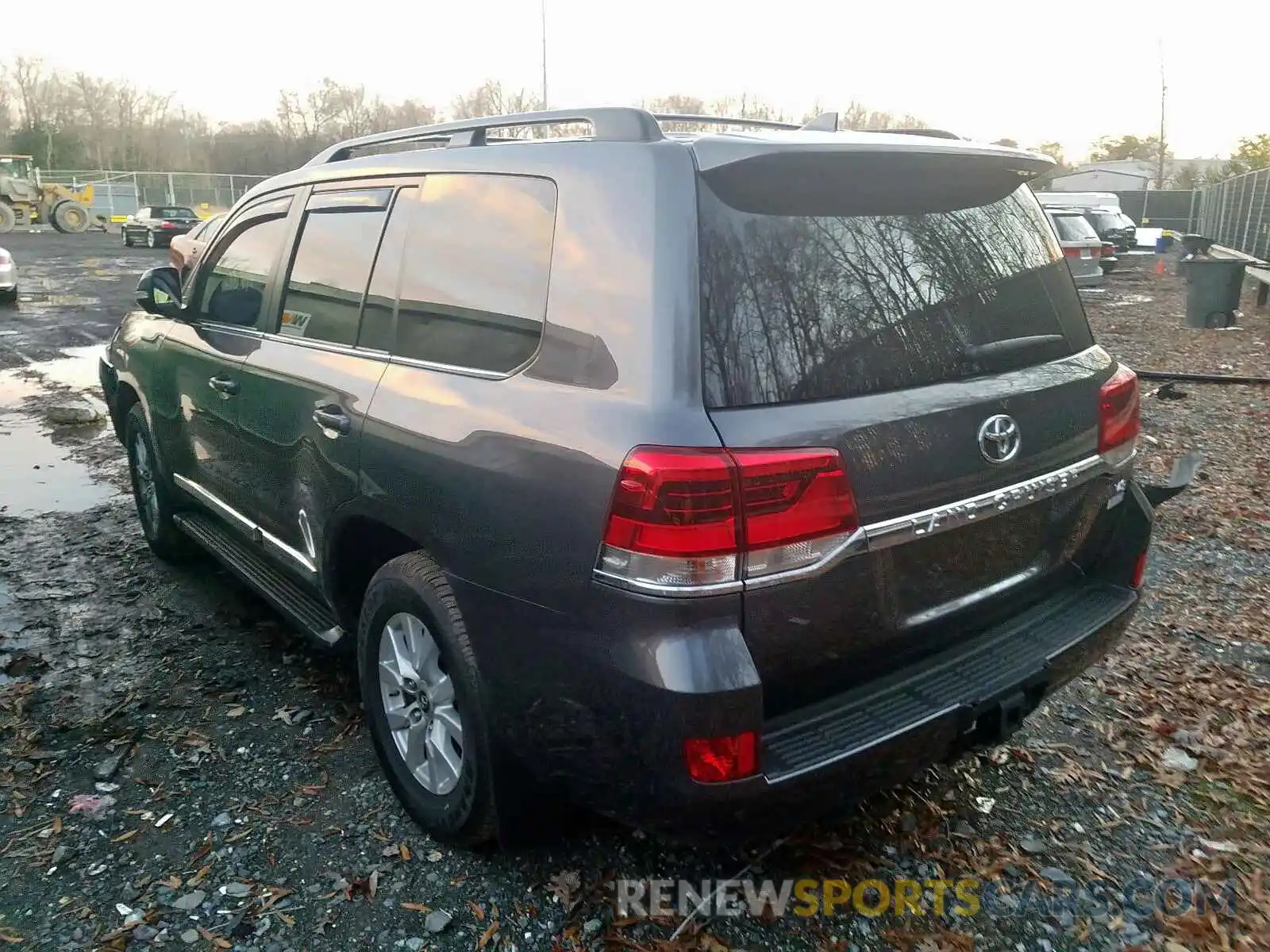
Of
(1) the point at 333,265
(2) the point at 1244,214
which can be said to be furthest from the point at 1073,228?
(1) the point at 333,265

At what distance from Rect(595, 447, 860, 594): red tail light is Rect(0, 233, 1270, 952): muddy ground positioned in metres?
0.89

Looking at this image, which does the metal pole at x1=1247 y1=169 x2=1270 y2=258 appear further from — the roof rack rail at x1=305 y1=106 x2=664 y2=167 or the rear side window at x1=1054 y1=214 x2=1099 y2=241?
the roof rack rail at x1=305 y1=106 x2=664 y2=167

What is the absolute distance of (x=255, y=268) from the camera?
385 cm

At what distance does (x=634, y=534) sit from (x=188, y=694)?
8.05 feet

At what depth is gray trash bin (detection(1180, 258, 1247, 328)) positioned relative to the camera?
45.2ft

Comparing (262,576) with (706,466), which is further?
(262,576)

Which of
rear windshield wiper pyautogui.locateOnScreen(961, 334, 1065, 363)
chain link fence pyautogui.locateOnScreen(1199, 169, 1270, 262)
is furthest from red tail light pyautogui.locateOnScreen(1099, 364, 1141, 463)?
chain link fence pyautogui.locateOnScreen(1199, 169, 1270, 262)

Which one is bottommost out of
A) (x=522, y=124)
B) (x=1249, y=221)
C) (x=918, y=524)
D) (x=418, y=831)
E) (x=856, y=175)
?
(x=418, y=831)

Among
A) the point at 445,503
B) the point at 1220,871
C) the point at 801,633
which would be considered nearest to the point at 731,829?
the point at 801,633

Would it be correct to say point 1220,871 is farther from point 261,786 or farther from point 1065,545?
point 261,786

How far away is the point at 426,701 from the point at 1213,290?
1450 centimetres

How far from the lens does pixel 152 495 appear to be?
196 inches

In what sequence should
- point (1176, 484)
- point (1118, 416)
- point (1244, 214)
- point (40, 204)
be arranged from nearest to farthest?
1. point (1118, 416)
2. point (1176, 484)
3. point (1244, 214)
4. point (40, 204)

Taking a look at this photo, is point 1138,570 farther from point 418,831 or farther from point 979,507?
point 418,831
